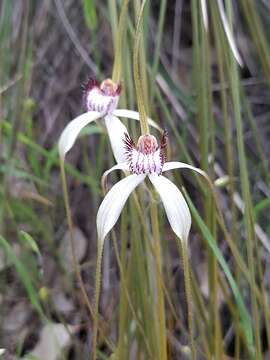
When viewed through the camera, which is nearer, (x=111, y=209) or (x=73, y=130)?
(x=111, y=209)

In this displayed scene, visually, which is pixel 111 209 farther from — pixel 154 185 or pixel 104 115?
pixel 104 115

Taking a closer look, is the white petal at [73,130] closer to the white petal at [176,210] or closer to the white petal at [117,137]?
the white petal at [117,137]

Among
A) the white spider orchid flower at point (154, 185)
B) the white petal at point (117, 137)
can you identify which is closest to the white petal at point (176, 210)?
the white spider orchid flower at point (154, 185)

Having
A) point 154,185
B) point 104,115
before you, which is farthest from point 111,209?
point 104,115

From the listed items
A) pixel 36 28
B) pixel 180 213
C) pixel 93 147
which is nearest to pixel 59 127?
pixel 93 147

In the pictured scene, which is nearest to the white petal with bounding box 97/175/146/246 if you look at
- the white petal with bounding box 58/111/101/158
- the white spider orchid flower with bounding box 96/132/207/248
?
the white spider orchid flower with bounding box 96/132/207/248

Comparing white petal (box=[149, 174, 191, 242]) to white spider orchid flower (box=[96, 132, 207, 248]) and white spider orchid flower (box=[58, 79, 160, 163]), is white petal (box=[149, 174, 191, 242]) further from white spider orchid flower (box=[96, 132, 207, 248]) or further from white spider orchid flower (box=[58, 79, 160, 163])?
white spider orchid flower (box=[58, 79, 160, 163])
